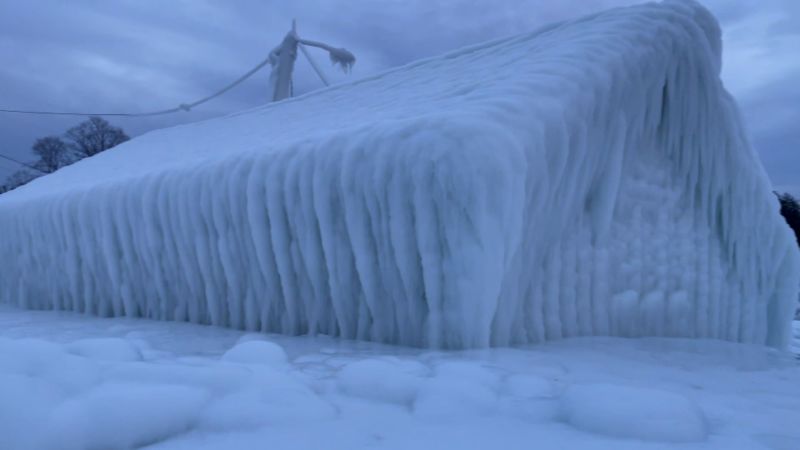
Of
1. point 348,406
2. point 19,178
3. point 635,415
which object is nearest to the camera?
point 635,415

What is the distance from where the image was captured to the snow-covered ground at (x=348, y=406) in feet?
3.27

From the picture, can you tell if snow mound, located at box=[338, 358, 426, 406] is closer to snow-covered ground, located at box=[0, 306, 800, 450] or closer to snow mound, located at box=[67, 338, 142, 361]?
snow-covered ground, located at box=[0, 306, 800, 450]

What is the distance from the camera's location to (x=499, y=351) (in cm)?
203

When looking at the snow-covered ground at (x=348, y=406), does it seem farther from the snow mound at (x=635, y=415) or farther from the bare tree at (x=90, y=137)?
the bare tree at (x=90, y=137)

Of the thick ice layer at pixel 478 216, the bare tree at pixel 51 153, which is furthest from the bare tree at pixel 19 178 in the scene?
the thick ice layer at pixel 478 216

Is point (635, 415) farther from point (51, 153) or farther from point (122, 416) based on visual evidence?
point (51, 153)

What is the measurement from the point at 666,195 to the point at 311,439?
3139mm

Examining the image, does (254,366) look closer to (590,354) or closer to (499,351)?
(499,351)

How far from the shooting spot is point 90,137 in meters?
19.0

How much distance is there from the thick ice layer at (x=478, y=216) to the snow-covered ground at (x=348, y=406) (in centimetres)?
56

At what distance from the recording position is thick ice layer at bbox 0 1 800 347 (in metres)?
2.06

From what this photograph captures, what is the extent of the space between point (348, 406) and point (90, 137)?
20827 mm

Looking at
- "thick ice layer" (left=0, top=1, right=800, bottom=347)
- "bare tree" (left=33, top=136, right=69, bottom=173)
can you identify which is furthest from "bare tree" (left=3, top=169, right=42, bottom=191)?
"thick ice layer" (left=0, top=1, right=800, bottom=347)

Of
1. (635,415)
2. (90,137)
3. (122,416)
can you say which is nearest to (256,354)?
(122,416)
